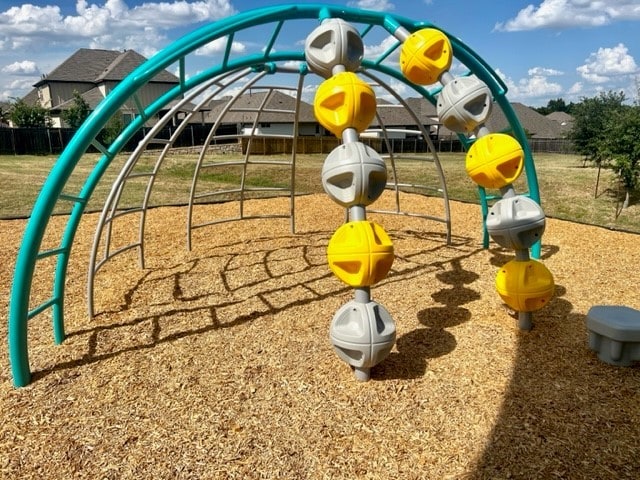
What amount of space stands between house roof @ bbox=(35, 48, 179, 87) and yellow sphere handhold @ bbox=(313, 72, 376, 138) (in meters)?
47.1

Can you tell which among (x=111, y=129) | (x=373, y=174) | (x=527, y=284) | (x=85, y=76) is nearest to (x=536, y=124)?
(x=111, y=129)

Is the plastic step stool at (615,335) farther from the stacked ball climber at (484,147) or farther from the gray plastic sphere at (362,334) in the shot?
the gray plastic sphere at (362,334)

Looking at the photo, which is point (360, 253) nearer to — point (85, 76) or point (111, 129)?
point (111, 129)

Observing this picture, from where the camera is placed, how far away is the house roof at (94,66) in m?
45.1

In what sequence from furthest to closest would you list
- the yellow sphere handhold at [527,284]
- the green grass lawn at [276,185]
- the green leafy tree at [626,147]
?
the green grass lawn at [276,185] < the green leafy tree at [626,147] < the yellow sphere handhold at [527,284]

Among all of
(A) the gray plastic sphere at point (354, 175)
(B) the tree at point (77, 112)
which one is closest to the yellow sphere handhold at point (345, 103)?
(A) the gray plastic sphere at point (354, 175)

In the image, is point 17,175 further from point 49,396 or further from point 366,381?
point 366,381

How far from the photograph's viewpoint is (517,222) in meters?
3.82

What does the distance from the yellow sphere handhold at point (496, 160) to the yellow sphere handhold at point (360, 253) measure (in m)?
1.16

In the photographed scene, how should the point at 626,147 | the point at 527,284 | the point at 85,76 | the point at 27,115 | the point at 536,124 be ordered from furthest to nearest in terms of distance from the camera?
the point at 536,124, the point at 85,76, the point at 27,115, the point at 626,147, the point at 527,284

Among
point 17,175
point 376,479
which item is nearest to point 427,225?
point 376,479

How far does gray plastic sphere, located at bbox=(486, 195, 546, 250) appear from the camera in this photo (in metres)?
3.83

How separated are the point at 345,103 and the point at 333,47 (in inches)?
24.5

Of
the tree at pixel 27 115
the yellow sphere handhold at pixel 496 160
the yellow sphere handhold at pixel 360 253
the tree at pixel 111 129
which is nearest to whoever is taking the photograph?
the yellow sphere handhold at pixel 360 253
